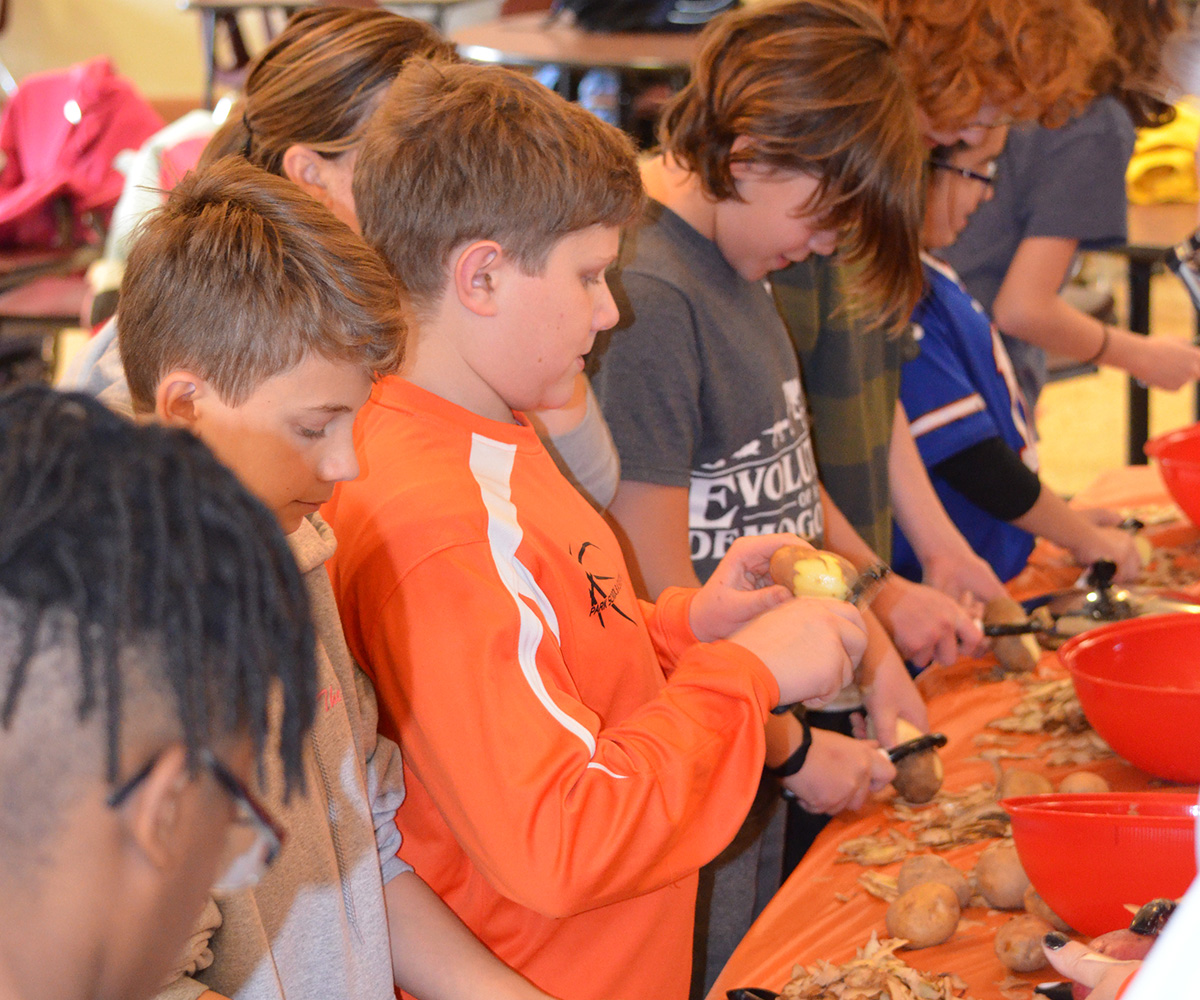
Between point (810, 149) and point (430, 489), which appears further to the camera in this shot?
point (810, 149)

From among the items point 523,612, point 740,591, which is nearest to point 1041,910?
point 740,591

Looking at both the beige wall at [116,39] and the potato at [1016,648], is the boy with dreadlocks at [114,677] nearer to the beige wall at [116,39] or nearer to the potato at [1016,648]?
the potato at [1016,648]

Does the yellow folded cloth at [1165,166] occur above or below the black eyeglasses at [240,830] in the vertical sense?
below

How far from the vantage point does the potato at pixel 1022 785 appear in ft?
3.90

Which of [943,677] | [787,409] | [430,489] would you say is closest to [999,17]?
[787,409]

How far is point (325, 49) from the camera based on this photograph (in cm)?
130

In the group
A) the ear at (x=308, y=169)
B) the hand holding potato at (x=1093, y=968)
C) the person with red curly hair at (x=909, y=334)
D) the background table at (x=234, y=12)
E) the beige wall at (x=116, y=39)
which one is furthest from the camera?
the beige wall at (x=116, y=39)

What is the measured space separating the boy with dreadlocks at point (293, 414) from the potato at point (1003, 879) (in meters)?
0.42

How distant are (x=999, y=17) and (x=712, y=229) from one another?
27.4 inches

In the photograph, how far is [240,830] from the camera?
47 centimetres

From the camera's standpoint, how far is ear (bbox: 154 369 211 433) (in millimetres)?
816

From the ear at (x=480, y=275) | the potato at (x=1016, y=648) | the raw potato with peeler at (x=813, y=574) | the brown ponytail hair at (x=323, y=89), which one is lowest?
the potato at (x=1016, y=648)

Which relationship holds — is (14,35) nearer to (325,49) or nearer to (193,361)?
(325,49)

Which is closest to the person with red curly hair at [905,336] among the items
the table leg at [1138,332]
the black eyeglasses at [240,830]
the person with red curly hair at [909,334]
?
the person with red curly hair at [909,334]
